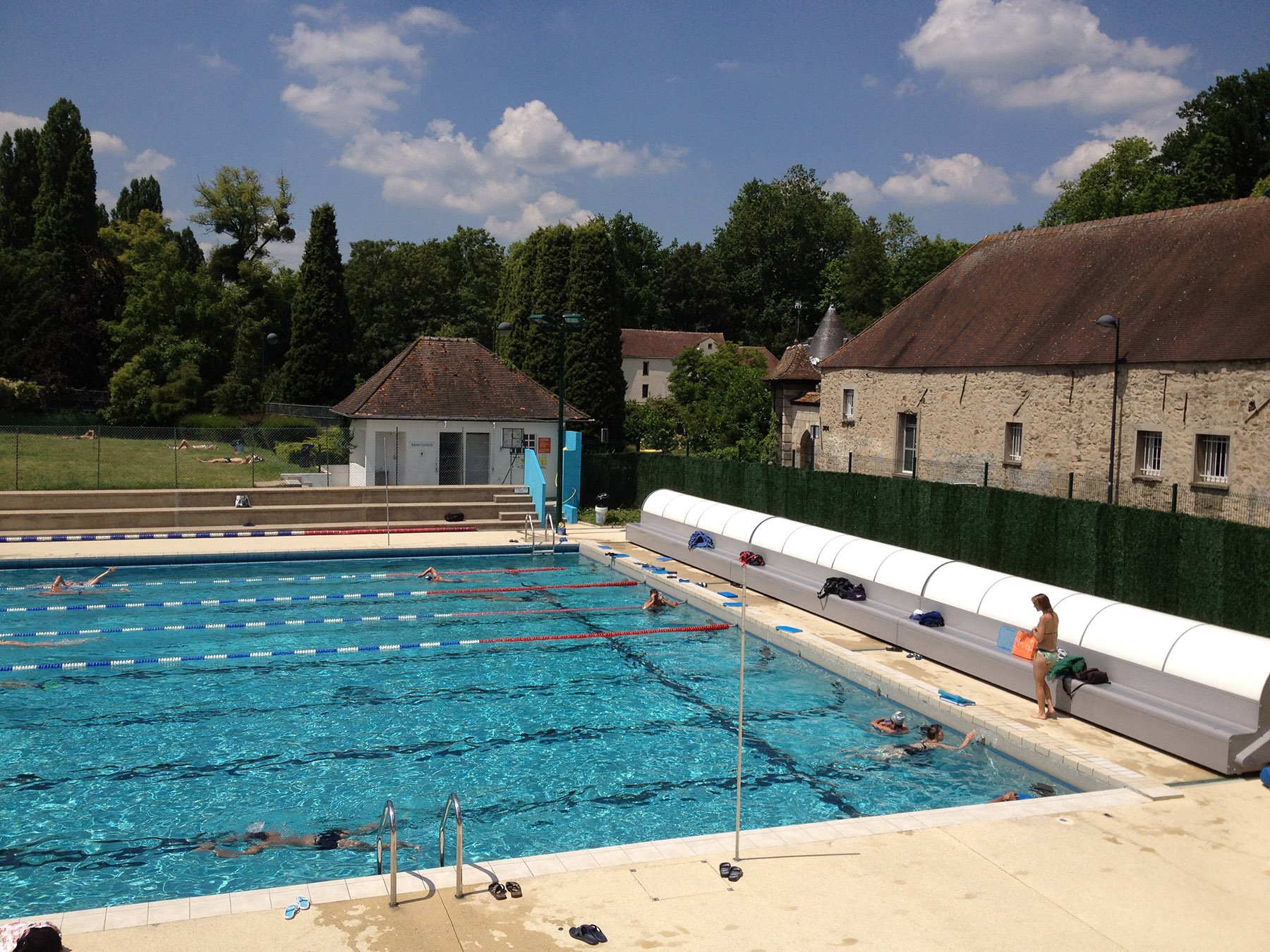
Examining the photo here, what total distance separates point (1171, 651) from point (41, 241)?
72.0m

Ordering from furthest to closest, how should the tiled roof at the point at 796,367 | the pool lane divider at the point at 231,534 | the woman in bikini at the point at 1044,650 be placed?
the tiled roof at the point at 796,367, the pool lane divider at the point at 231,534, the woman in bikini at the point at 1044,650

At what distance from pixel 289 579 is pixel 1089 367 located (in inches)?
768

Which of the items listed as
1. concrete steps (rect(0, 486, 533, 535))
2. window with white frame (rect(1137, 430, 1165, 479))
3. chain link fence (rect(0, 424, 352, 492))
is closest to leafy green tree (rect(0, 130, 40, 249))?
chain link fence (rect(0, 424, 352, 492))

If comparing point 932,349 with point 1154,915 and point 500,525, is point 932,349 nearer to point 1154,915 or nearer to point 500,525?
point 500,525

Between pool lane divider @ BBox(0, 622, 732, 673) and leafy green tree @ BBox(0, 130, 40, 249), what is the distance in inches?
2786

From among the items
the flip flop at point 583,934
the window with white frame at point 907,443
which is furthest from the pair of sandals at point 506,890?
the window with white frame at point 907,443

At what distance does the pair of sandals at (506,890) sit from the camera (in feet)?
23.6

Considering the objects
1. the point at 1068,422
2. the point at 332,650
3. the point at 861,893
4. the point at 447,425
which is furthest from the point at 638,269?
the point at 861,893

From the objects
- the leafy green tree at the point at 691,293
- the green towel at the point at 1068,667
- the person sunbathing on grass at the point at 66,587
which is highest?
the leafy green tree at the point at 691,293

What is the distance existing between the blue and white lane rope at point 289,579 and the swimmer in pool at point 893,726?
1240 cm

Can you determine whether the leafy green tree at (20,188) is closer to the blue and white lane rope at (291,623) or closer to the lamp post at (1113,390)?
the blue and white lane rope at (291,623)

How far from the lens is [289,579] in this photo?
21.9 meters

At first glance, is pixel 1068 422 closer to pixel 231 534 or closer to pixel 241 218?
pixel 231 534

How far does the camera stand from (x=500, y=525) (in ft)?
95.7
